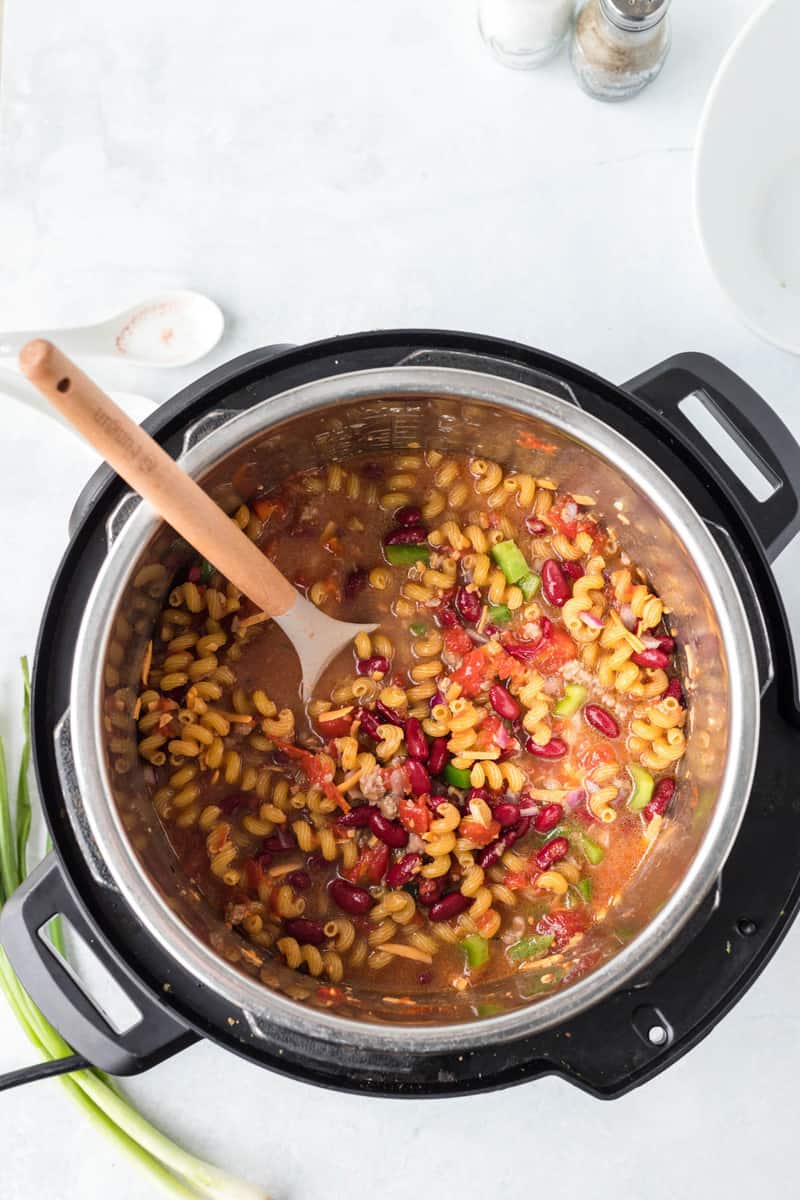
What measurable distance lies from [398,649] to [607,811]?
0.49 meters

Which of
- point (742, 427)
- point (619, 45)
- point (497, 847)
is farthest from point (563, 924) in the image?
point (619, 45)

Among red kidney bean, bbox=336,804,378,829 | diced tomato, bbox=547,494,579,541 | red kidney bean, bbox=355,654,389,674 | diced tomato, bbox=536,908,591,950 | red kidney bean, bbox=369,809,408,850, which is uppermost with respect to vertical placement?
red kidney bean, bbox=355,654,389,674

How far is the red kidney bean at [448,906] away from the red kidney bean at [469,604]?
52cm

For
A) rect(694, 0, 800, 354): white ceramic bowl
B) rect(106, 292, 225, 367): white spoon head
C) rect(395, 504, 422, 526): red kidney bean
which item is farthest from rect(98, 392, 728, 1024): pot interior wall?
rect(694, 0, 800, 354): white ceramic bowl

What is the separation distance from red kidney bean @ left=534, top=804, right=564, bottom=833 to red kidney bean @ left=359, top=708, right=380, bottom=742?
1.11ft

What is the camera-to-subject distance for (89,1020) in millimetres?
1849

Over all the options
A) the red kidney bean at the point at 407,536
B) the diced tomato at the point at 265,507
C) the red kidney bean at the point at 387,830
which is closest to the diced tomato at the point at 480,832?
the red kidney bean at the point at 387,830

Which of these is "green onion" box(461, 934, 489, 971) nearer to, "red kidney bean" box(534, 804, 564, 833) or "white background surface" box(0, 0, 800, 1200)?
"red kidney bean" box(534, 804, 564, 833)

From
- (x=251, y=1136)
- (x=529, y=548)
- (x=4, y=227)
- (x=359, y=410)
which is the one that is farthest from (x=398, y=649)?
(x=4, y=227)

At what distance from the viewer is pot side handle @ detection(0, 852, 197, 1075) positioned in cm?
185

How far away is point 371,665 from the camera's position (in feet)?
6.95

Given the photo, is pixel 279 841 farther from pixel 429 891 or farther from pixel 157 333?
pixel 157 333

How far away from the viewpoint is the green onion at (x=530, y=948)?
2066 mm

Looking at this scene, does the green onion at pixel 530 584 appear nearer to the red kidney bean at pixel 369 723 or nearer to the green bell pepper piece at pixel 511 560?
the green bell pepper piece at pixel 511 560
